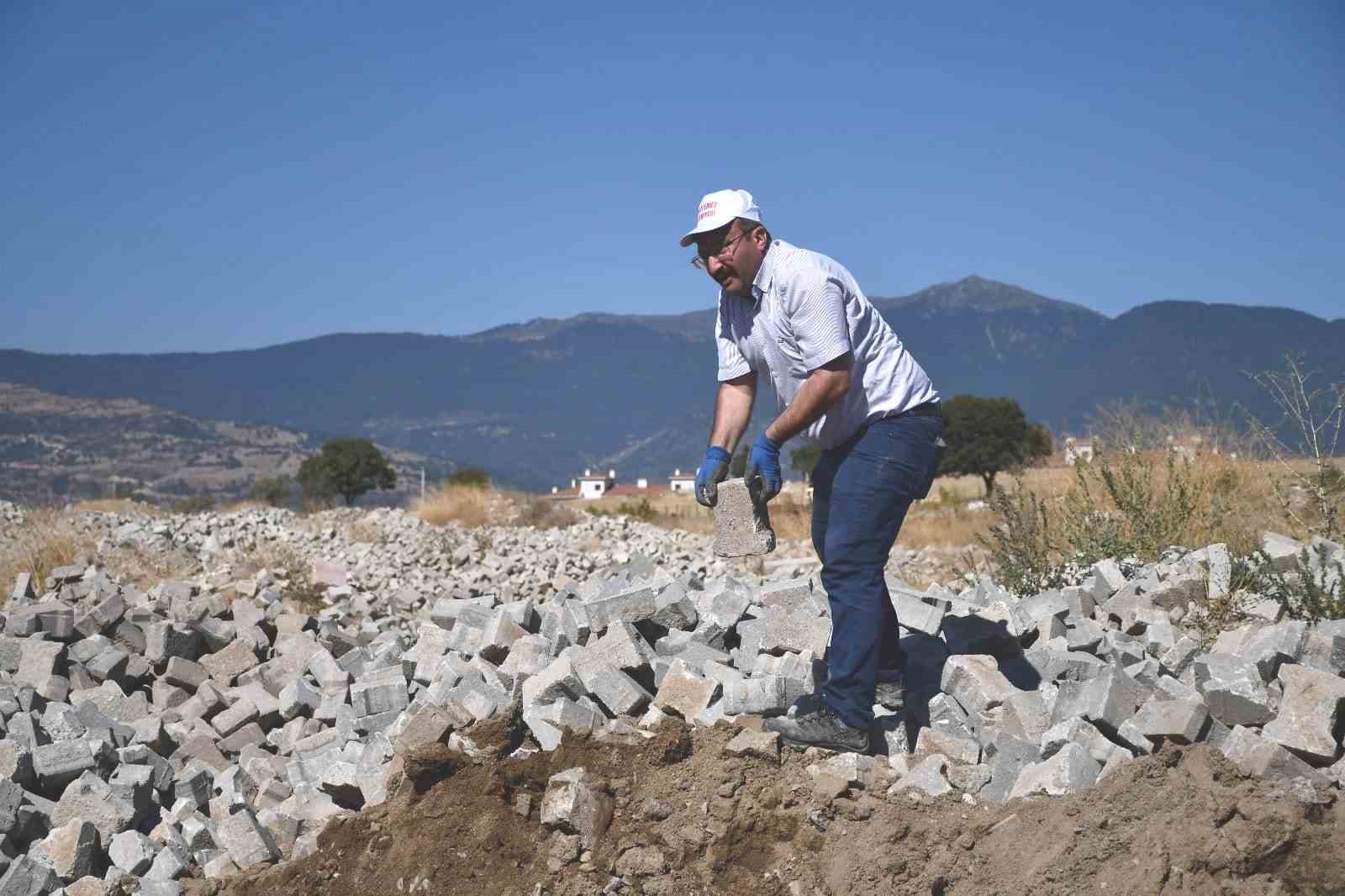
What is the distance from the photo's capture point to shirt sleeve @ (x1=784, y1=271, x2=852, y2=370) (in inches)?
165

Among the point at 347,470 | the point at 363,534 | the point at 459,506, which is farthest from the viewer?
the point at 347,470

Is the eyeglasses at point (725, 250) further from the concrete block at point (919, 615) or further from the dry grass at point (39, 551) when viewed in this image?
the dry grass at point (39, 551)

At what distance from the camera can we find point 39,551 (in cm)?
1084

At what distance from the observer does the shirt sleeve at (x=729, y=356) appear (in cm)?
486

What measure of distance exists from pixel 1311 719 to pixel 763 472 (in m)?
2.10

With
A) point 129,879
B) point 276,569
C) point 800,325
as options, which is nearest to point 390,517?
point 276,569

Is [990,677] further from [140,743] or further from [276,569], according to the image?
[276,569]

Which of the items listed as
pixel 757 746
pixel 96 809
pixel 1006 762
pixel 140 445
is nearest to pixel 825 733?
pixel 757 746

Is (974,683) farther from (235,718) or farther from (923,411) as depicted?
(235,718)

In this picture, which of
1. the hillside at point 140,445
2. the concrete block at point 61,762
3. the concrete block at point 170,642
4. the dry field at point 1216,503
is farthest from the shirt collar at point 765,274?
the hillside at point 140,445

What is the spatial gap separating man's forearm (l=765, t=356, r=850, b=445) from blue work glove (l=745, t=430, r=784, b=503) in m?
0.36

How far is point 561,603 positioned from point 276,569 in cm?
460

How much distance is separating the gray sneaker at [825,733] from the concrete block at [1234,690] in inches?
49.3

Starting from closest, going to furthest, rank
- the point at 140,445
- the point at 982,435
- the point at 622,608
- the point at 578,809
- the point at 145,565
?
the point at 578,809, the point at 622,608, the point at 145,565, the point at 982,435, the point at 140,445
